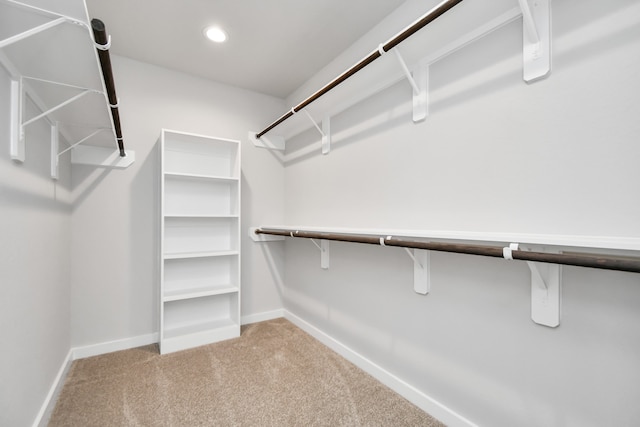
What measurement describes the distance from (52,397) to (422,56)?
267cm

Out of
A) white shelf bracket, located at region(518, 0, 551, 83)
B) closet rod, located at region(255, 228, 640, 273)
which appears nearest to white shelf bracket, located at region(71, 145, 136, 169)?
closet rod, located at region(255, 228, 640, 273)

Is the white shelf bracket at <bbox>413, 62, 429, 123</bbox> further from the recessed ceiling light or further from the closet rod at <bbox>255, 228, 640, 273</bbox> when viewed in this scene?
the recessed ceiling light

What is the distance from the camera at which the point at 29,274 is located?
4.43ft

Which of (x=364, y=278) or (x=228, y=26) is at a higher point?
(x=228, y=26)

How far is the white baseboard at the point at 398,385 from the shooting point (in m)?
1.44

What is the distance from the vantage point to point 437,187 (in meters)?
1.53

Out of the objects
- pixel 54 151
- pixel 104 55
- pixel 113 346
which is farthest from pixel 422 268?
pixel 113 346

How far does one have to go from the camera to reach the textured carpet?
152 centimetres

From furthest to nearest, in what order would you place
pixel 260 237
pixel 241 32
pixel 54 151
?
pixel 260 237 < pixel 241 32 < pixel 54 151

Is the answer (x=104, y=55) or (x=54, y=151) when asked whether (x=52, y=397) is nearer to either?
(x=54, y=151)

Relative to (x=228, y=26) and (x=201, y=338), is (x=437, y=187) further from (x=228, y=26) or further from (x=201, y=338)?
(x=201, y=338)

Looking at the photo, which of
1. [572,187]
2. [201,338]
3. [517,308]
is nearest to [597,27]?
[572,187]

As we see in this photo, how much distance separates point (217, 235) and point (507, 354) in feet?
7.53

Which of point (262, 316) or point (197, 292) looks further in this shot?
point (262, 316)
